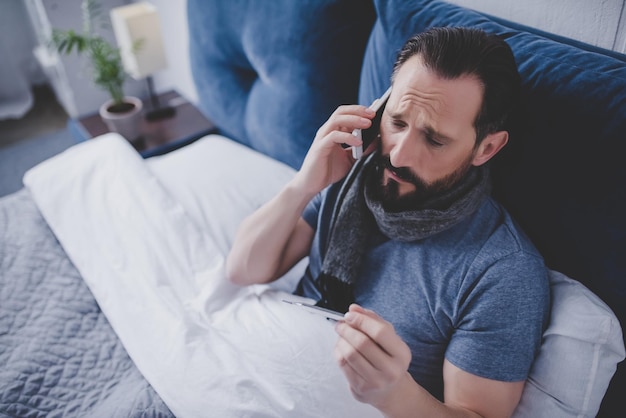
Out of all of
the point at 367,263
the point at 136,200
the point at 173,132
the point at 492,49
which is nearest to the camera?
the point at 492,49

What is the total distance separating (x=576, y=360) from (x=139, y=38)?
178 centimetres

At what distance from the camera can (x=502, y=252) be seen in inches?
31.1

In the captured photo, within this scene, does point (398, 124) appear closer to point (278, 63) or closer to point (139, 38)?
point (278, 63)

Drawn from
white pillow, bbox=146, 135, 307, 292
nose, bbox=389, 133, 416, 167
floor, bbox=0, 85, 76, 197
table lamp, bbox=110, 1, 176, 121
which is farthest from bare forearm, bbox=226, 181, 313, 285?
floor, bbox=0, 85, 76, 197

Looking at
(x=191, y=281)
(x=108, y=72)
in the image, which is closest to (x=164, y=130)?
(x=108, y=72)

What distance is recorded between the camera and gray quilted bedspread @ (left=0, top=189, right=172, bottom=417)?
0.87 m

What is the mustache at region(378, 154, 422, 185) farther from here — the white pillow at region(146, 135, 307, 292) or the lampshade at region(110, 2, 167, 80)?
the lampshade at region(110, 2, 167, 80)

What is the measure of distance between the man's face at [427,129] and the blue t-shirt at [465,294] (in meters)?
0.10

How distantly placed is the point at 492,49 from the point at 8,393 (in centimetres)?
106

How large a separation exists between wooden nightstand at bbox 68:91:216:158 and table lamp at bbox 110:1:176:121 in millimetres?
212

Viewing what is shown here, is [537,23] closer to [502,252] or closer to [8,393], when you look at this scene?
[502,252]

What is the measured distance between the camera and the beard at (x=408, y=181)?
2.73 feet

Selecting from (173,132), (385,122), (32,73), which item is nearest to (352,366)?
(385,122)

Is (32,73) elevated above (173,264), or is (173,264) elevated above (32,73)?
(173,264)
